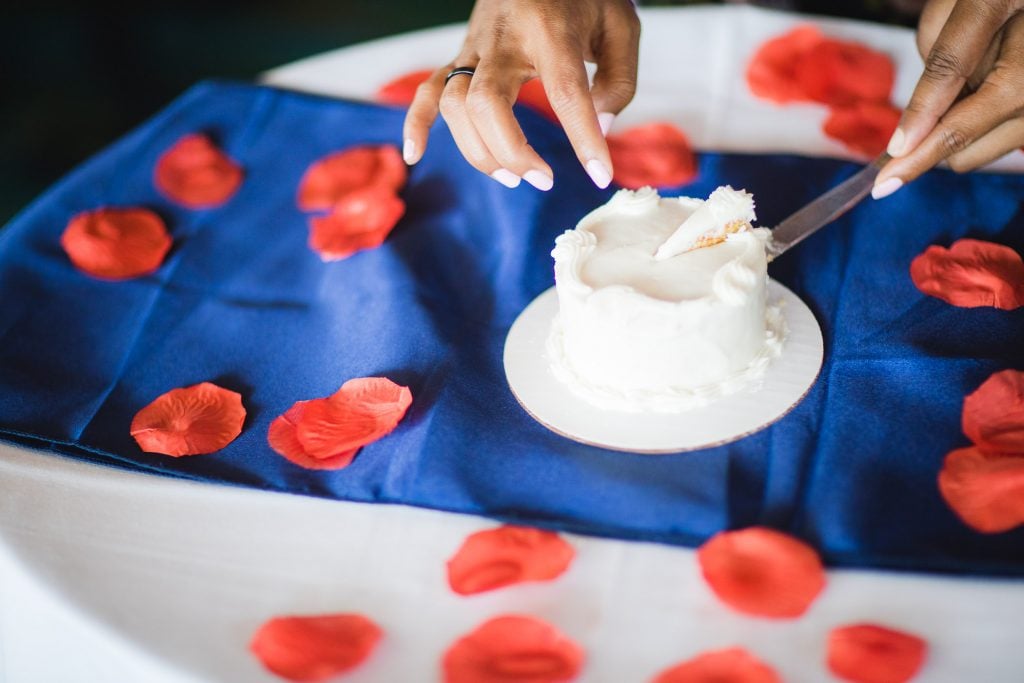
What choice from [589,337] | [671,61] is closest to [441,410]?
[589,337]

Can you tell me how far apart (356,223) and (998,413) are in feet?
3.10

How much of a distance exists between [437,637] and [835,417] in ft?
1.65

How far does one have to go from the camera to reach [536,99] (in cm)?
170

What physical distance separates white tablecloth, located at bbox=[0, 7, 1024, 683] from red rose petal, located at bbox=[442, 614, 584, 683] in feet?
0.05

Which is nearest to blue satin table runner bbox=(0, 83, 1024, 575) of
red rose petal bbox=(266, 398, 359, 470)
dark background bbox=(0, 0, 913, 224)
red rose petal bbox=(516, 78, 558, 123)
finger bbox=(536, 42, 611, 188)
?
red rose petal bbox=(266, 398, 359, 470)

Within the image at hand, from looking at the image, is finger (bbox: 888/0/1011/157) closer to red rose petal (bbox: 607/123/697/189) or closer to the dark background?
red rose petal (bbox: 607/123/697/189)

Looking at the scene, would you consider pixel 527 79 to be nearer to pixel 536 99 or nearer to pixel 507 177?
pixel 507 177

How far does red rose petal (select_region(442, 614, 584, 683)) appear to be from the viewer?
0.82 metres

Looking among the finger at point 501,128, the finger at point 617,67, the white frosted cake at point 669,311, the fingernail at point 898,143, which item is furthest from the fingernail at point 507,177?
the fingernail at point 898,143

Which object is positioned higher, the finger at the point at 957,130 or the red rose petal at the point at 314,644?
the finger at the point at 957,130

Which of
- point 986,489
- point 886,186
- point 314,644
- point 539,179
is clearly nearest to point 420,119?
point 539,179

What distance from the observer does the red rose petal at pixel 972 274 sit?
3.74 ft

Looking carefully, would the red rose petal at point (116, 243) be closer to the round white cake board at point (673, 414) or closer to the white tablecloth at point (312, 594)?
the white tablecloth at point (312, 594)

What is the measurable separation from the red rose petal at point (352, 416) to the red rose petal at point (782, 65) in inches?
37.5
